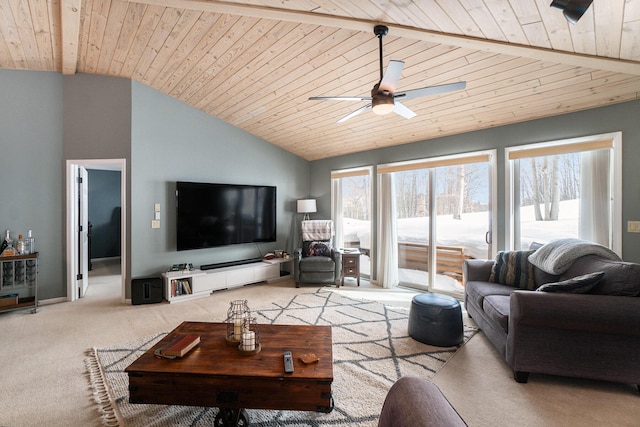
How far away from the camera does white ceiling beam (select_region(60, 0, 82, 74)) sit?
8.52 ft

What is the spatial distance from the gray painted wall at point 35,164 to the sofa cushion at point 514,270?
5.57 m

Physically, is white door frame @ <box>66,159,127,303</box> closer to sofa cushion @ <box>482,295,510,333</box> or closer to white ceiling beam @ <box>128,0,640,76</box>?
white ceiling beam @ <box>128,0,640,76</box>

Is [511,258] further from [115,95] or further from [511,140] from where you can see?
[115,95]

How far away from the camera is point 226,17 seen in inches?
102

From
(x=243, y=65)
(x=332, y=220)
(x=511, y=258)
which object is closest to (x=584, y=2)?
(x=511, y=258)

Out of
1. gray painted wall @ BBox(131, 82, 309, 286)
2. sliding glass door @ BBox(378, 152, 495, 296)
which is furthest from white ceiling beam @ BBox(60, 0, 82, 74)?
sliding glass door @ BBox(378, 152, 495, 296)

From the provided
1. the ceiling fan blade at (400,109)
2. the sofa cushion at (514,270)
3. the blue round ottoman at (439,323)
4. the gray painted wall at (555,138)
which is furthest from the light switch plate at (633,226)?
the ceiling fan blade at (400,109)

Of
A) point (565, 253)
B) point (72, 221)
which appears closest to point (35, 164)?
point (72, 221)

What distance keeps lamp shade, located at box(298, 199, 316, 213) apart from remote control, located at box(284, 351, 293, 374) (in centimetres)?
384

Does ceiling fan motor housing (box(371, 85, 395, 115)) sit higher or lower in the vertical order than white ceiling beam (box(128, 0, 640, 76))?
lower

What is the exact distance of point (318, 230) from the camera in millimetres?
5172

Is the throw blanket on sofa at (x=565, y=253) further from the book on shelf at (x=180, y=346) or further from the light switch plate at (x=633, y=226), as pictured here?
the book on shelf at (x=180, y=346)

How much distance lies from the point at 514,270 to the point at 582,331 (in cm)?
108

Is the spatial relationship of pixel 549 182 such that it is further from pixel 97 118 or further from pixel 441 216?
pixel 97 118
